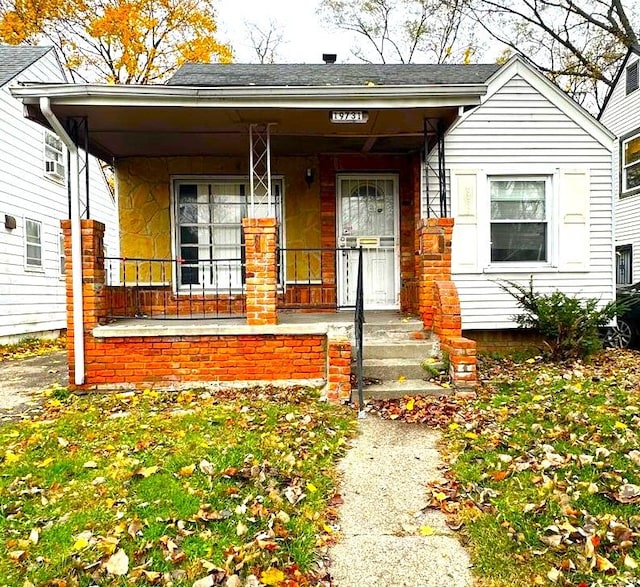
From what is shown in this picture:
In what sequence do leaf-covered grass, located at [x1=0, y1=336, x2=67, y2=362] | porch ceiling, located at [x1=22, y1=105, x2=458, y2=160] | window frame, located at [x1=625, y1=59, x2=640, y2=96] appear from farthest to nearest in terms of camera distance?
window frame, located at [x1=625, y1=59, x2=640, y2=96] → leaf-covered grass, located at [x1=0, y1=336, x2=67, y2=362] → porch ceiling, located at [x1=22, y1=105, x2=458, y2=160]

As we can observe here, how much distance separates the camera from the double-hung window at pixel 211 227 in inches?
312

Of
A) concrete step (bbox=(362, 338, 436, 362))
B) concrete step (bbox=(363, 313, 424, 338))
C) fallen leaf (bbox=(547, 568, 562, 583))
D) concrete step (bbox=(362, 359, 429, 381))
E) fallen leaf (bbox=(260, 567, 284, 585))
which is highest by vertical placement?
concrete step (bbox=(363, 313, 424, 338))

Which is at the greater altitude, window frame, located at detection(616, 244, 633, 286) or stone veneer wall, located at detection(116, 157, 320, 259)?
stone veneer wall, located at detection(116, 157, 320, 259)

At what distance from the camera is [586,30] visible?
63.3 ft

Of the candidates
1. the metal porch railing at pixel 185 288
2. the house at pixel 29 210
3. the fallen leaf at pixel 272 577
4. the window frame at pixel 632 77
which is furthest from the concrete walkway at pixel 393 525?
the window frame at pixel 632 77

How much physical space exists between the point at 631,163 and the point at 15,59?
15.1 meters

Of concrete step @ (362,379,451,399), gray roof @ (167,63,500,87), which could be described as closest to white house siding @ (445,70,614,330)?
gray roof @ (167,63,500,87)

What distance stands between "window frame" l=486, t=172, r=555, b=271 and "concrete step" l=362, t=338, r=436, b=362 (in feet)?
8.94

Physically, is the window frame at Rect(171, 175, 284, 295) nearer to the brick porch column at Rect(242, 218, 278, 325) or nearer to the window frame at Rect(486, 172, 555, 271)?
the brick porch column at Rect(242, 218, 278, 325)

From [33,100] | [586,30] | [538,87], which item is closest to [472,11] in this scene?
[586,30]

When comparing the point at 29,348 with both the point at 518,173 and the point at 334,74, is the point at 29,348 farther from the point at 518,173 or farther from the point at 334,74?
the point at 518,173

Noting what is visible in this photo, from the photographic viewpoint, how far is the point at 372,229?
26.2 feet

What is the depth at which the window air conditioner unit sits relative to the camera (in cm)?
1133

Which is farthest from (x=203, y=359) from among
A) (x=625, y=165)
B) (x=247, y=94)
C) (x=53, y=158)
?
(x=625, y=165)
